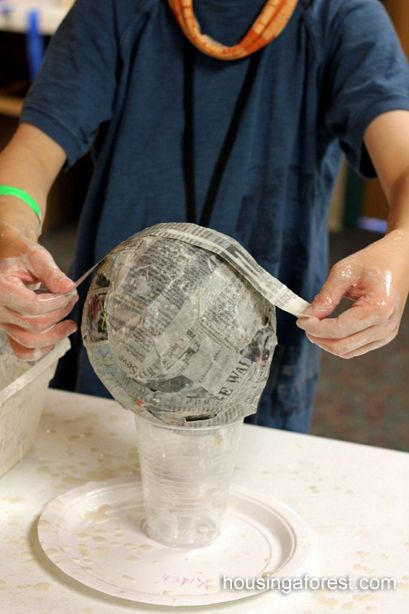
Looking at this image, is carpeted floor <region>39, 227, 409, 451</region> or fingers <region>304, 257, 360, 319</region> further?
carpeted floor <region>39, 227, 409, 451</region>

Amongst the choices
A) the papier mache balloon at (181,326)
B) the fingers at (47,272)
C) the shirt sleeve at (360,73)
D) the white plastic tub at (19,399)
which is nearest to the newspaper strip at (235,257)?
the papier mache balloon at (181,326)

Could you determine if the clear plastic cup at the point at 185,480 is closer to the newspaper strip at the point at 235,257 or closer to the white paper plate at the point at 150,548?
the white paper plate at the point at 150,548

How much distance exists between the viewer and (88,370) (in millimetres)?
1301

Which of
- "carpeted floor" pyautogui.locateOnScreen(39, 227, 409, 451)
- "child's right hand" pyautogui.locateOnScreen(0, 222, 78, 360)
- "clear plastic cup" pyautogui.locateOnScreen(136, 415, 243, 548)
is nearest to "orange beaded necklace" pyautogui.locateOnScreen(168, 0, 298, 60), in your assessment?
"child's right hand" pyautogui.locateOnScreen(0, 222, 78, 360)

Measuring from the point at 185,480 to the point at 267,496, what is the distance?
0.12 metres

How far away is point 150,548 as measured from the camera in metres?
0.91

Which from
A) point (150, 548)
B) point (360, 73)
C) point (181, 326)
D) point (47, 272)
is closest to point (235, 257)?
point (181, 326)

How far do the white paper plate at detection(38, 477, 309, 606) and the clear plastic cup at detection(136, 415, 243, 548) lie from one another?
0.02 metres

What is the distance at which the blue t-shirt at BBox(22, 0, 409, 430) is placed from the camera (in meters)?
1.19

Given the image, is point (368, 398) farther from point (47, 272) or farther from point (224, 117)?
point (47, 272)

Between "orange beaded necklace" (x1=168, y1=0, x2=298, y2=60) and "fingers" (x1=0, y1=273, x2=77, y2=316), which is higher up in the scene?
"orange beaded necklace" (x1=168, y1=0, x2=298, y2=60)

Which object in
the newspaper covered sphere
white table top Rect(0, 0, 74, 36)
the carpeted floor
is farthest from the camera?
white table top Rect(0, 0, 74, 36)

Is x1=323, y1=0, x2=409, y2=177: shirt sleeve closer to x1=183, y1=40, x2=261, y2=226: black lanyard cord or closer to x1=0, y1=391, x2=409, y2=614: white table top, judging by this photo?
x1=183, y1=40, x2=261, y2=226: black lanyard cord

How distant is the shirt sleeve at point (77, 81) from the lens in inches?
46.9
